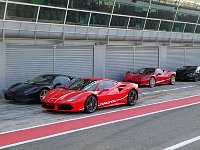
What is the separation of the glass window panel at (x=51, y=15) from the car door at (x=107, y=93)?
7539 mm

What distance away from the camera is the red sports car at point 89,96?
1273 cm

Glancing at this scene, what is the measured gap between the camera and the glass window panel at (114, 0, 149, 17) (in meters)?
25.5

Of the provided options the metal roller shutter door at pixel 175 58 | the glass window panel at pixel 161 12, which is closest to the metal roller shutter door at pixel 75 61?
the glass window panel at pixel 161 12

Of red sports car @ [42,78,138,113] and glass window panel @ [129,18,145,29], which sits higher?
glass window panel @ [129,18,145,29]

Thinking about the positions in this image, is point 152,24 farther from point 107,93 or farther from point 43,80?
point 107,93

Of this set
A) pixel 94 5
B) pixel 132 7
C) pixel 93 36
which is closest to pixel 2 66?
pixel 93 36

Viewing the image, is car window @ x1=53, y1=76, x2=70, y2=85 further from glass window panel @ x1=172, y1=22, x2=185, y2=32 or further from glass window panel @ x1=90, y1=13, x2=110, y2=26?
glass window panel @ x1=172, y1=22, x2=185, y2=32

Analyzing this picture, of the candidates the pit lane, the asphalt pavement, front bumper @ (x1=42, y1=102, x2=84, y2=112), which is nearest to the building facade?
the pit lane

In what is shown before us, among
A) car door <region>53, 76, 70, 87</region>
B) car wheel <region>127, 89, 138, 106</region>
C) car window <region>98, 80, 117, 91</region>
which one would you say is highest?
car window <region>98, 80, 117, 91</region>

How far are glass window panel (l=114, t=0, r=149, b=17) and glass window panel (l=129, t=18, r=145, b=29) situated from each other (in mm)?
377

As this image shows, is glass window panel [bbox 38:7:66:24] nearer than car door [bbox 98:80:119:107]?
No

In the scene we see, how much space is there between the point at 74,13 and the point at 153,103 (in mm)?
8991

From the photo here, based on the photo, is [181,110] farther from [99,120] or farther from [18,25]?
[18,25]

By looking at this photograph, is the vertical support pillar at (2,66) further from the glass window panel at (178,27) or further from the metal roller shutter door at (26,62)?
the glass window panel at (178,27)
